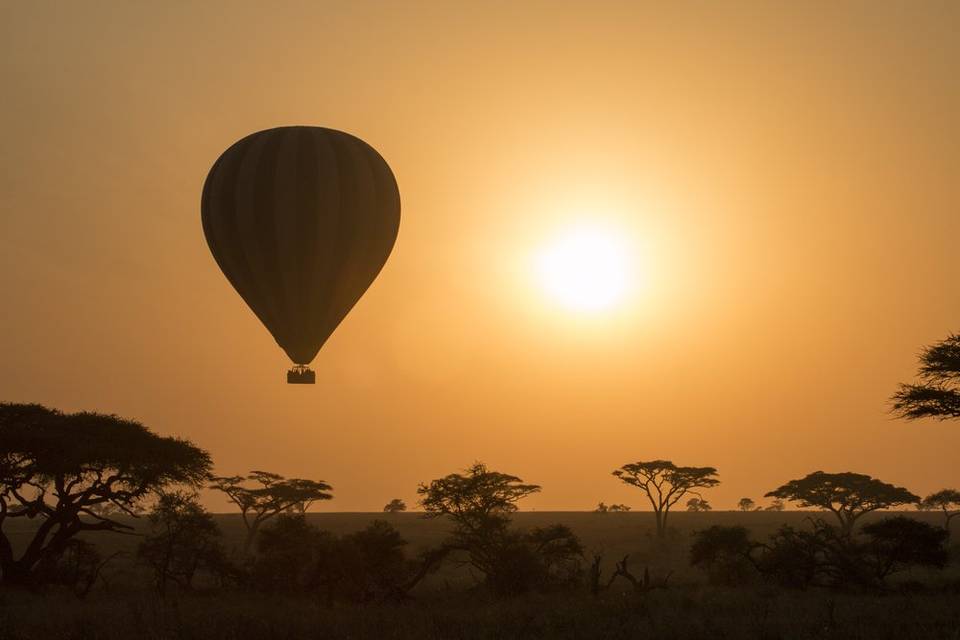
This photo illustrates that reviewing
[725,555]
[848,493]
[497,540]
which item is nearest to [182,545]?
[497,540]

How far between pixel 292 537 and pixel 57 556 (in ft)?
26.6

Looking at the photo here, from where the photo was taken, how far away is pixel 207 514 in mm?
32812

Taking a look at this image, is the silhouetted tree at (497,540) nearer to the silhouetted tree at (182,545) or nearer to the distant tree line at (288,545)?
the distant tree line at (288,545)

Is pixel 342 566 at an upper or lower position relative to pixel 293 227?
lower

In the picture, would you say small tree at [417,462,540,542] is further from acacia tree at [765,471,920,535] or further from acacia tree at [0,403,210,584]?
acacia tree at [765,471,920,535]

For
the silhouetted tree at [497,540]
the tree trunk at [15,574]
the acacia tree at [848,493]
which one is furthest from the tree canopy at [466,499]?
the acacia tree at [848,493]

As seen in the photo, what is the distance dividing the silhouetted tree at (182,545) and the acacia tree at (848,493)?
44.6 m

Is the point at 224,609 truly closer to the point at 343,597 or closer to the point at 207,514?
the point at 343,597

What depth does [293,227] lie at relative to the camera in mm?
36250

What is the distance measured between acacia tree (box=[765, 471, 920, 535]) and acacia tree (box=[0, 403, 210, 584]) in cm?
4447

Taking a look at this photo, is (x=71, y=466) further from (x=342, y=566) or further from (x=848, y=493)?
(x=848, y=493)

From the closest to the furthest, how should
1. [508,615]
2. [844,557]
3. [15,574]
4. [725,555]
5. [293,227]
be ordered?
[508,615], [844,557], [15,574], [725,555], [293,227]

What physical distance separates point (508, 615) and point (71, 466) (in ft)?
59.2

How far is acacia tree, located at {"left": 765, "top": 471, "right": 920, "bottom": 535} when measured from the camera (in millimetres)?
61500
